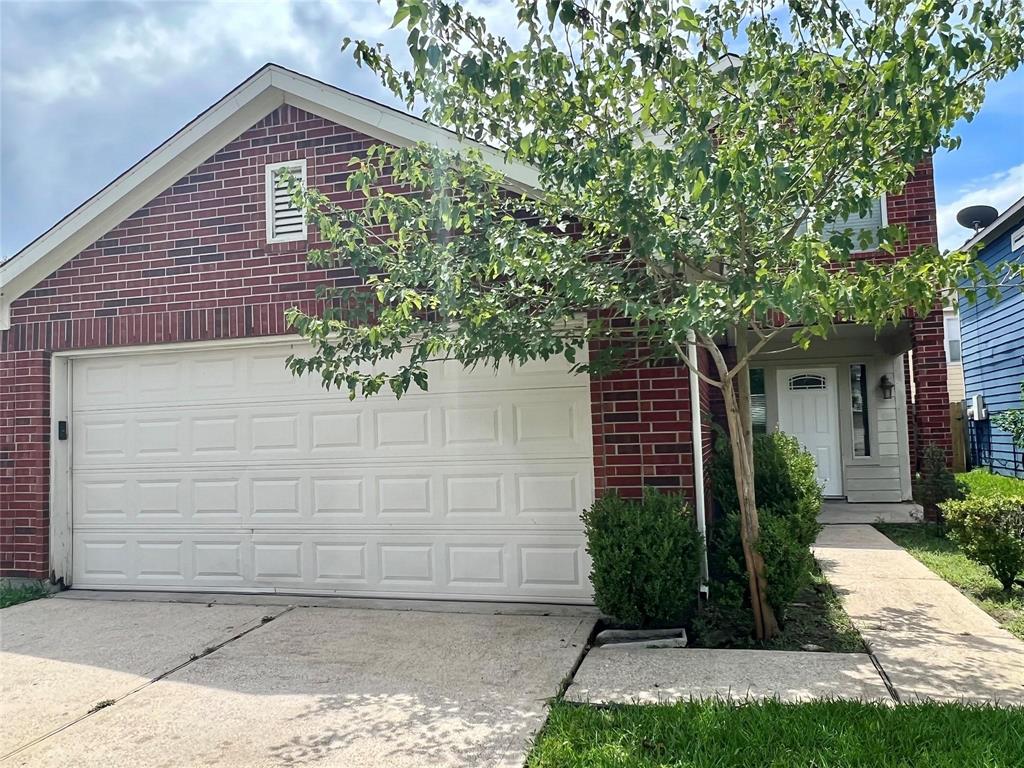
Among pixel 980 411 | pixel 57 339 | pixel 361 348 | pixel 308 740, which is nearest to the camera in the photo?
pixel 308 740

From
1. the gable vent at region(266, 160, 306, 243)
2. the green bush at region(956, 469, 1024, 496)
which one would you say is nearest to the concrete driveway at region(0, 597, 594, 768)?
the gable vent at region(266, 160, 306, 243)

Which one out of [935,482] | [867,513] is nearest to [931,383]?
[935,482]

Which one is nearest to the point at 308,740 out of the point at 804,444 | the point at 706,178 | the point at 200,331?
the point at 706,178

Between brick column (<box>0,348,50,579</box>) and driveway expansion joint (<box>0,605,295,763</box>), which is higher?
brick column (<box>0,348,50,579</box>)

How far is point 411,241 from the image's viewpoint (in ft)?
16.3

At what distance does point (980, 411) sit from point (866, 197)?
11063mm

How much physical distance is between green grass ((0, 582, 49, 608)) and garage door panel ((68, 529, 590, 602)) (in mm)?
332

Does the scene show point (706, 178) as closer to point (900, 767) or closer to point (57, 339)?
point (900, 767)

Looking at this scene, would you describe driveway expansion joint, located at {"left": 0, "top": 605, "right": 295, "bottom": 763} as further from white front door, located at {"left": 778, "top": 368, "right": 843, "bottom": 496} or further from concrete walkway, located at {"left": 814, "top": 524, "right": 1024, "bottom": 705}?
white front door, located at {"left": 778, "top": 368, "right": 843, "bottom": 496}

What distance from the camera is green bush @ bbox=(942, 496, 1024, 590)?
5.51 metres

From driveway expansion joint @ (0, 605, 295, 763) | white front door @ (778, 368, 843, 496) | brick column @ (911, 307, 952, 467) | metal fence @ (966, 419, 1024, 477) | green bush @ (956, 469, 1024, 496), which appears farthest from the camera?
white front door @ (778, 368, 843, 496)

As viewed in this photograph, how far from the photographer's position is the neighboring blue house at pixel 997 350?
1098 cm

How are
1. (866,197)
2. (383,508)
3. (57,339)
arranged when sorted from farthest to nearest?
(57,339) < (383,508) < (866,197)

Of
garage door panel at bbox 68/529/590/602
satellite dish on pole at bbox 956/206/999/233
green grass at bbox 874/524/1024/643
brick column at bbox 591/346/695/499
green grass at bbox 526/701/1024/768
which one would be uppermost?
satellite dish on pole at bbox 956/206/999/233
